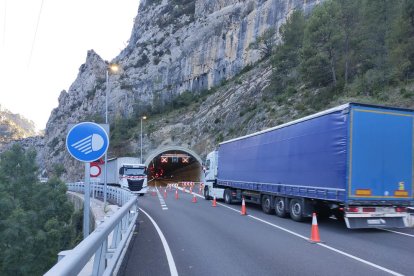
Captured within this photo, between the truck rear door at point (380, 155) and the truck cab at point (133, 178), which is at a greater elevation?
the truck rear door at point (380, 155)

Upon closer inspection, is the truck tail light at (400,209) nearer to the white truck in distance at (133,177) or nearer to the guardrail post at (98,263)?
the guardrail post at (98,263)

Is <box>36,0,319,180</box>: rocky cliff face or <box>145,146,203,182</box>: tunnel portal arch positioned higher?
<box>36,0,319,180</box>: rocky cliff face

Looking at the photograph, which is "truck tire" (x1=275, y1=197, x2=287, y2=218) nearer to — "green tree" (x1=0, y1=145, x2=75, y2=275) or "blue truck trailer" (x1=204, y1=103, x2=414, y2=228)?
"blue truck trailer" (x1=204, y1=103, x2=414, y2=228)

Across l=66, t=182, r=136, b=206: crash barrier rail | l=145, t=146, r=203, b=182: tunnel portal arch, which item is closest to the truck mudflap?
l=66, t=182, r=136, b=206: crash barrier rail

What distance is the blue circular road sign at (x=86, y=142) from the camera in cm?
678

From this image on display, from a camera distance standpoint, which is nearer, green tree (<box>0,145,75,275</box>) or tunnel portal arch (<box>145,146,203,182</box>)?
green tree (<box>0,145,75,275</box>)

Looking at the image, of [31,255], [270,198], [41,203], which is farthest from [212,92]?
[270,198]

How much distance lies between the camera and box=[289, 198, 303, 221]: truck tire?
15435 millimetres

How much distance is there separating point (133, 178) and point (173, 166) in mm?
59275

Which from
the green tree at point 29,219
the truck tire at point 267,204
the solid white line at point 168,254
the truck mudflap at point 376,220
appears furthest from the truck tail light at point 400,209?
the green tree at point 29,219

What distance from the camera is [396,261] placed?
8.68 m

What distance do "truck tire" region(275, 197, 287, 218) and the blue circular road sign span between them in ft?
36.5

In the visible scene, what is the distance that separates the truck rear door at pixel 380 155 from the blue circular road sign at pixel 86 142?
836cm

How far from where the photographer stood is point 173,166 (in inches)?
3718
